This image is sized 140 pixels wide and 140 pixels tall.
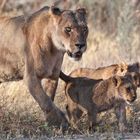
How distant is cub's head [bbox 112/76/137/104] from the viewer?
8.49 metres

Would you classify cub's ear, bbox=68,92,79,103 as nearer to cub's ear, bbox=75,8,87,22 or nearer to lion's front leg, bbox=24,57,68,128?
lion's front leg, bbox=24,57,68,128

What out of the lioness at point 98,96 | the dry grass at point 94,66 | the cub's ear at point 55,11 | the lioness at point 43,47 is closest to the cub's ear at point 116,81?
the lioness at point 98,96

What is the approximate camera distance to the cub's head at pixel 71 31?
8.38 metres

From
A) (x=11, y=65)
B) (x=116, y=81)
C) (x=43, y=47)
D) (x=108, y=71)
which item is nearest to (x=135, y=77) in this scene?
(x=116, y=81)

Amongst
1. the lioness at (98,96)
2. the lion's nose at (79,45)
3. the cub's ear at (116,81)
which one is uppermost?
the lion's nose at (79,45)

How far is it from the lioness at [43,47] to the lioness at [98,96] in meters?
0.27

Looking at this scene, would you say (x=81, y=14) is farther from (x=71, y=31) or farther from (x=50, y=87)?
(x=50, y=87)

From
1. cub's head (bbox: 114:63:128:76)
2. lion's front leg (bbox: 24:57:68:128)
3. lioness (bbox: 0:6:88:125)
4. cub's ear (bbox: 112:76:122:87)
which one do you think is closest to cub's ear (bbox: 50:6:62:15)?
lioness (bbox: 0:6:88:125)

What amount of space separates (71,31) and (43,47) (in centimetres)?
46

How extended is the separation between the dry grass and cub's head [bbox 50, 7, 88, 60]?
2.75 feet

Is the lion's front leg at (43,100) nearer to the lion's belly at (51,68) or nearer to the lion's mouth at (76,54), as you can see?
the lion's belly at (51,68)

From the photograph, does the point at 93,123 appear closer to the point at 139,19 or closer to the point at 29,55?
the point at 29,55

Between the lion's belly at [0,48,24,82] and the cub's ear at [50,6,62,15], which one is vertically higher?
the cub's ear at [50,6,62,15]

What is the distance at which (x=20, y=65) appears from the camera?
29.2 ft
